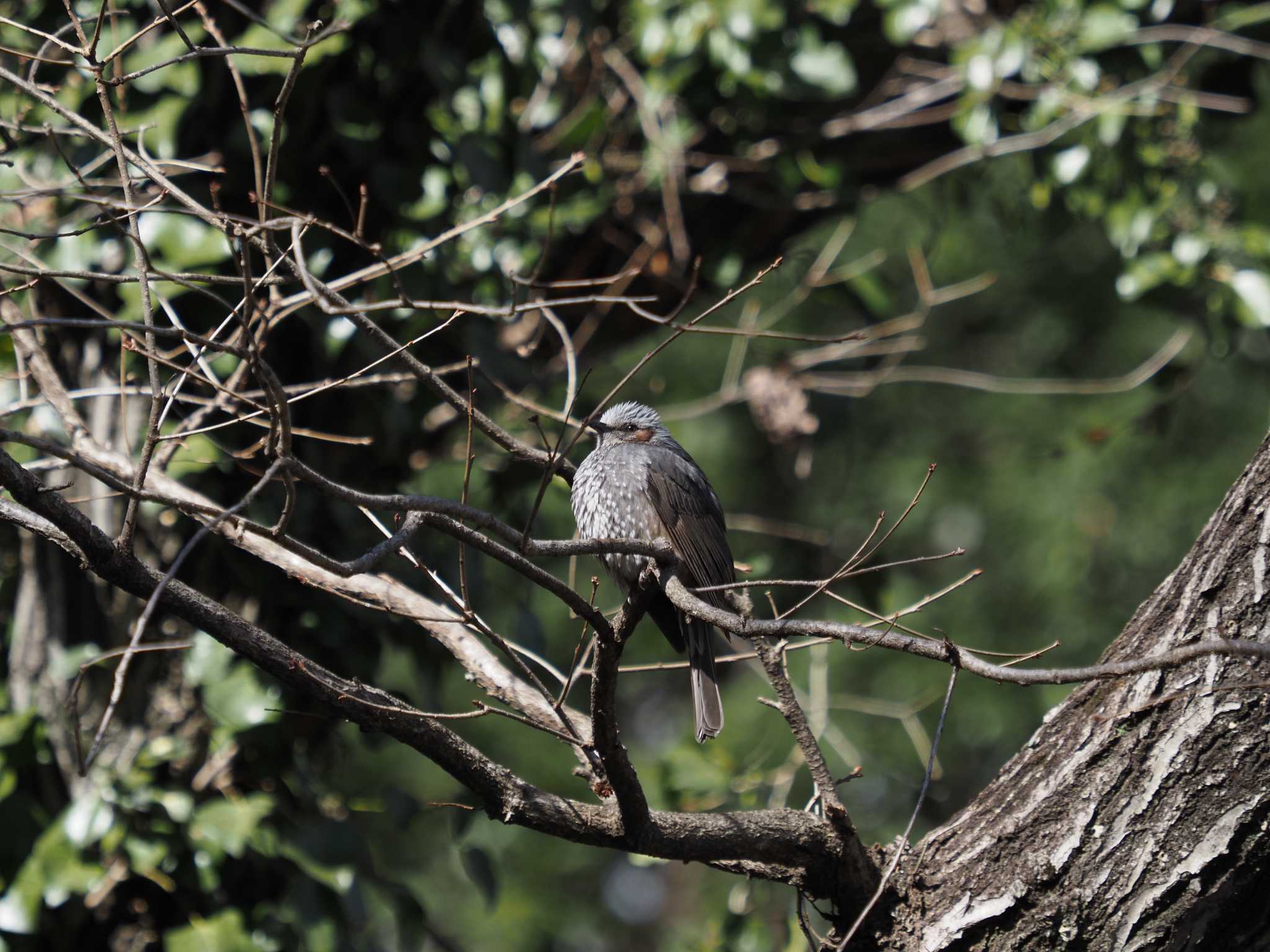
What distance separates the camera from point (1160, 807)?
2.09 metres

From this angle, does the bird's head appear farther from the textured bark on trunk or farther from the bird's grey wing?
the textured bark on trunk

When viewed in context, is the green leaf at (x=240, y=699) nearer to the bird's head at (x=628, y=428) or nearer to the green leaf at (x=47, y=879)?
the green leaf at (x=47, y=879)

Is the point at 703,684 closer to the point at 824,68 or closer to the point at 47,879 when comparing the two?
the point at 47,879

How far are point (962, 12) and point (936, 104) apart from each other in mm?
338

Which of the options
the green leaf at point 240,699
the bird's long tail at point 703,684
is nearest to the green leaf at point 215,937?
the green leaf at point 240,699

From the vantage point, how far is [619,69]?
13.3ft

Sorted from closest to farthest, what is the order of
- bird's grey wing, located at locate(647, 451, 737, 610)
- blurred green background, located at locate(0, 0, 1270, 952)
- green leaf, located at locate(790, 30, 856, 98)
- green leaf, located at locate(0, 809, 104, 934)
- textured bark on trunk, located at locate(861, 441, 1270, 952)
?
textured bark on trunk, located at locate(861, 441, 1270, 952), green leaf, located at locate(0, 809, 104, 934), blurred green background, located at locate(0, 0, 1270, 952), bird's grey wing, located at locate(647, 451, 737, 610), green leaf, located at locate(790, 30, 856, 98)

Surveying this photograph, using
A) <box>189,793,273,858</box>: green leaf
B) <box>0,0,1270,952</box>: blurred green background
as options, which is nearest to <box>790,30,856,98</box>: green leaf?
<box>0,0,1270,952</box>: blurred green background

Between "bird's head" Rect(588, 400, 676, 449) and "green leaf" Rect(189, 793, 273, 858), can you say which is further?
"bird's head" Rect(588, 400, 676, 449)

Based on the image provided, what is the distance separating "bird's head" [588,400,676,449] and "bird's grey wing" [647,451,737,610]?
0.22 metres

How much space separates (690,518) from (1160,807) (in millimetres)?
1711

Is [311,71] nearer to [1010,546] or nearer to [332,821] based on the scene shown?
[332,821]

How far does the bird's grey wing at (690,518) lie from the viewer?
346 centimetres

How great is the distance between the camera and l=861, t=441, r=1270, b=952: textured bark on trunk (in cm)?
205
